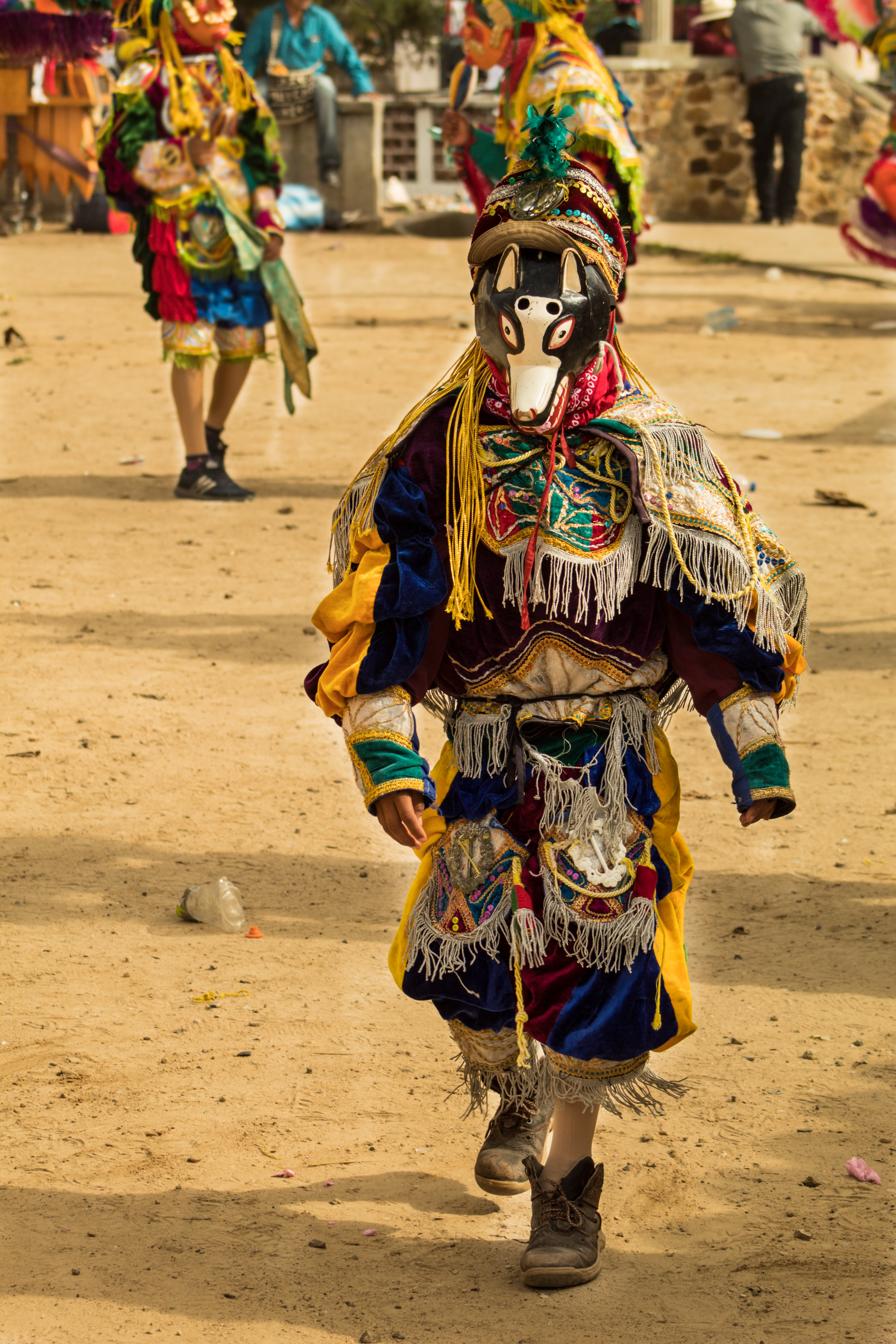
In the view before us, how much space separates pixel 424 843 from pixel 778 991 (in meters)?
1.31

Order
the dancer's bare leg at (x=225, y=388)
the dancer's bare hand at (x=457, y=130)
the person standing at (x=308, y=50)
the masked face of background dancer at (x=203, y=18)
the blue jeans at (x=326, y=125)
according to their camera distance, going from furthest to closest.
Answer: the blue jeans at (x=326, y=125) < the person standing at (x=308, y=50) < the dancer's bare leg at (x=225, y=388) < the dancer's bare hand at (x=457, y=130) < the masked face of background dancer at (x=203, y=18)

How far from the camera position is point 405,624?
2680 millimetres

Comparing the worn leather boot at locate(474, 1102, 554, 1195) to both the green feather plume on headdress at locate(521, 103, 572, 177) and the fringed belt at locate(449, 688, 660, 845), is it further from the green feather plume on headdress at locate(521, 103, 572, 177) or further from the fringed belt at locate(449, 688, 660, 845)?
the green feather plume on headdress at locate(521, 103, 572, 177)

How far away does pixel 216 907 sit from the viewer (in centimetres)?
394

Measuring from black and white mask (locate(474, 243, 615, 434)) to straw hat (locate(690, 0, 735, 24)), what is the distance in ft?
60.7

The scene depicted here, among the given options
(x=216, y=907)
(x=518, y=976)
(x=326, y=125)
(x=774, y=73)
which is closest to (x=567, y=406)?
(x=518, y=976)

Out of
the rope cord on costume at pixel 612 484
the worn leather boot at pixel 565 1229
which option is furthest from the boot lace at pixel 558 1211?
the rope cord on costume at pixel 612 484

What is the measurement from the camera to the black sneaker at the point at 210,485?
7.72 metres

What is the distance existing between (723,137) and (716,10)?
1.47 meters

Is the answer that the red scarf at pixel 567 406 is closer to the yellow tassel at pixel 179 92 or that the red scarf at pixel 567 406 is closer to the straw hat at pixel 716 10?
the yellow tassel at pixel 179 92

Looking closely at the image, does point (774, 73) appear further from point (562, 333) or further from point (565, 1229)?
point (565, 1229)

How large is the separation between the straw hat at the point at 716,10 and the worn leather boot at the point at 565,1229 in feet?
62.6

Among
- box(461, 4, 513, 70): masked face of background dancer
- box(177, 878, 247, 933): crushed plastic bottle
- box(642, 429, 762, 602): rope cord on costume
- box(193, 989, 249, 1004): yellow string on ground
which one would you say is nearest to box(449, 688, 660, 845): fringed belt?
box(642, 429, 762, 602): rope cord on costume

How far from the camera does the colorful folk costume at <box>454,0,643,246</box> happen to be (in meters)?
6.29
